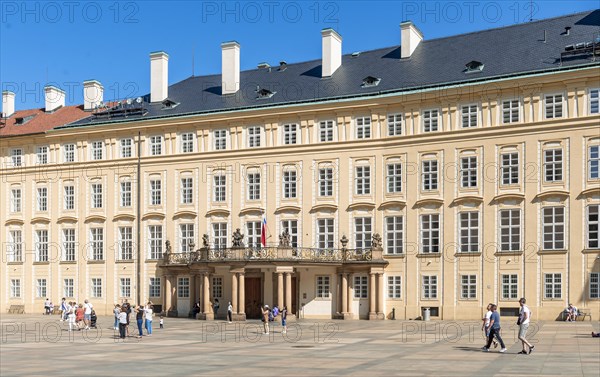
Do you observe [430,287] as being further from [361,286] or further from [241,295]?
[241,295]

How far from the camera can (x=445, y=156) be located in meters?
57.2

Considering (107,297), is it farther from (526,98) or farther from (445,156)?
(526,98)

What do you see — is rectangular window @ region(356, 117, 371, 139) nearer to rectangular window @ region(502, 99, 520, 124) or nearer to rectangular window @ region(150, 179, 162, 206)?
rectangular window @ region(502, 99, 520, 124)

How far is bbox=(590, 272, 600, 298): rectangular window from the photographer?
51812 millimetres

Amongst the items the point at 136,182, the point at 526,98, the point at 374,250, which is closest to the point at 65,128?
the point at 136,182

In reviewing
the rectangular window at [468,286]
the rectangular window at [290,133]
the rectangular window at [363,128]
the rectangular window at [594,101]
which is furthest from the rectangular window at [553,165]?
the rectangular window at [290,133]

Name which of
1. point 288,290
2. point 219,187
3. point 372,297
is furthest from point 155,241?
point 372,297

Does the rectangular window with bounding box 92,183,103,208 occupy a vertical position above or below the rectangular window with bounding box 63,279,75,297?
above

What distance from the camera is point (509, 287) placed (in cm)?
5450

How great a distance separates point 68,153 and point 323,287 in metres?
25.1

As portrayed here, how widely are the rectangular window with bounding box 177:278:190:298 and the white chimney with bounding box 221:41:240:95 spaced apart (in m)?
15.1

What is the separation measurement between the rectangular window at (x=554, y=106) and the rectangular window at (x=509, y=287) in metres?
10.2

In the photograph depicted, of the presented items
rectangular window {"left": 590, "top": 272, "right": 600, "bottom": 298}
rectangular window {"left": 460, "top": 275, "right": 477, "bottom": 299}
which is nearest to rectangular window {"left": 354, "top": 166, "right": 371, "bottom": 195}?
rectangular window {"left": 460, "top": 275, "right": 477, "bottom": 299}

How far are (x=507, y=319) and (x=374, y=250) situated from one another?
9.84 metres
